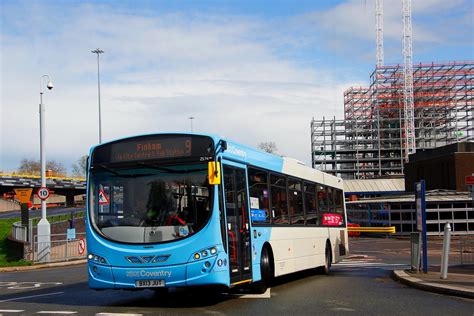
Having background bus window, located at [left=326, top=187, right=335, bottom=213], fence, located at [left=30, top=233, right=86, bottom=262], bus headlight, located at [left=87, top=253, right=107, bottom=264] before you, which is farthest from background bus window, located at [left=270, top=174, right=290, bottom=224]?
fence, located at [left=30, top=233, right=86, bottom=262]

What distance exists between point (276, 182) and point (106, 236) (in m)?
4.71

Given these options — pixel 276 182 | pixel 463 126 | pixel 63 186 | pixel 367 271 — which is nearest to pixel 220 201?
pixel 276 182

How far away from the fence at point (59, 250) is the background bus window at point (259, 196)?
17.8m

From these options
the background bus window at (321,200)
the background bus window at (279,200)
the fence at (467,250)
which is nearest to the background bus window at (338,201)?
the background bus window at (321,200)

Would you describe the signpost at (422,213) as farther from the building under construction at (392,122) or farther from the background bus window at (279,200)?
the building under construction at (392,122)

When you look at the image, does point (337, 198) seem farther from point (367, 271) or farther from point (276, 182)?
point (276, 182)

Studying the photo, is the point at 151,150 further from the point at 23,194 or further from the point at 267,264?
the point at 23,194

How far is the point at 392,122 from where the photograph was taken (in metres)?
136

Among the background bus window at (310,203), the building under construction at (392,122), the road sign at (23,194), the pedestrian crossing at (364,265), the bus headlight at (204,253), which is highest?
the building under construction at (392,122)

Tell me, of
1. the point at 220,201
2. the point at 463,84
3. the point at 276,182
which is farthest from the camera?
the point at 463,84

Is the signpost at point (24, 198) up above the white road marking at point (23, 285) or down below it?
above

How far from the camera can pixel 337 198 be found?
1973 cm

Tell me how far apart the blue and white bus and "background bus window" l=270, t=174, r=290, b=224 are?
1231mm

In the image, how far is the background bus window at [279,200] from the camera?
1350cm
